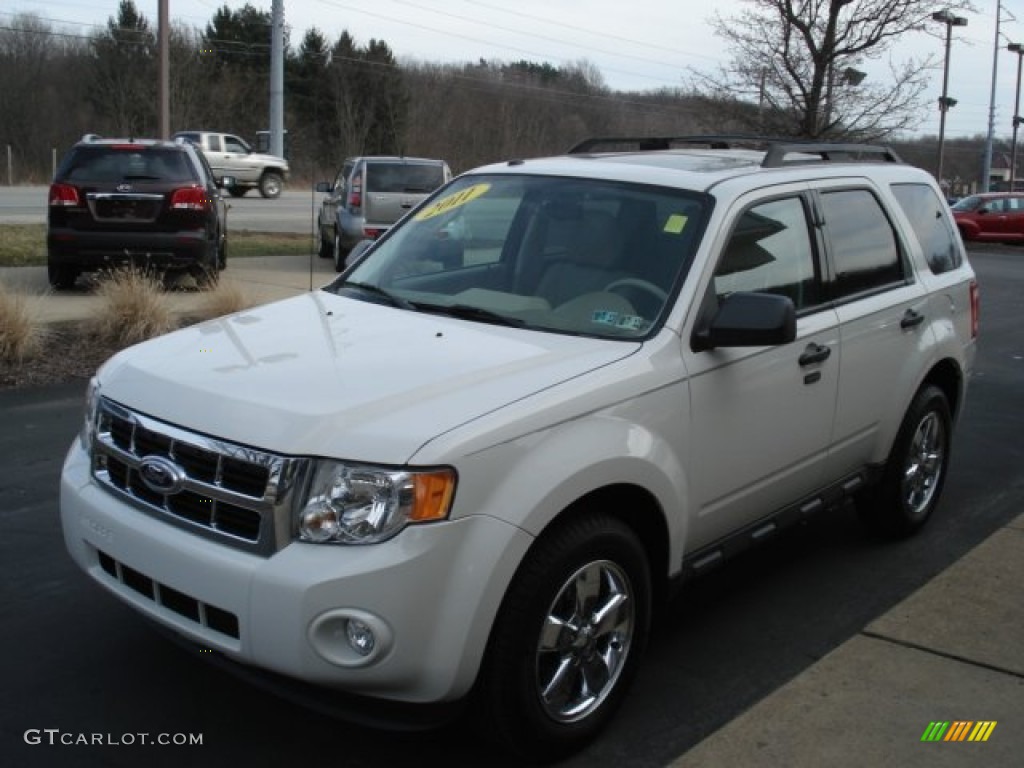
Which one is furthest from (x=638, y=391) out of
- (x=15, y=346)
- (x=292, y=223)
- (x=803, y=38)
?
(x=292, y=223)

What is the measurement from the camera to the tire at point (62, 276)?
12414 millimetres

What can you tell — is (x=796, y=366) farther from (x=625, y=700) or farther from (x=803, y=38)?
(x=803, y=38)

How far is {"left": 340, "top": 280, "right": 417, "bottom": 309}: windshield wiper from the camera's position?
4123 millimetres

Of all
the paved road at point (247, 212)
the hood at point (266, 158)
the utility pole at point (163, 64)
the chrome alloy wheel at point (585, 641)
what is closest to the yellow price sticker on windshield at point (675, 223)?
the chrome alloy wheel at point (585, 641)

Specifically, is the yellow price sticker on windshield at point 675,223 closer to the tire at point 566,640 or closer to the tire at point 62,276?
the tire at point 566,640

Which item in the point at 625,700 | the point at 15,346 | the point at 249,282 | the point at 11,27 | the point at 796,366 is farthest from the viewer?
the point at 11,27

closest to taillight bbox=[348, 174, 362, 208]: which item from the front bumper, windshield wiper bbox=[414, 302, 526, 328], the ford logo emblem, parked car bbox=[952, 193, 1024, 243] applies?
windshield wiper bbox=[414, 302, 526, 328]

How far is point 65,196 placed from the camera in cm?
1207

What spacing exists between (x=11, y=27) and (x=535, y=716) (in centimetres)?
6682

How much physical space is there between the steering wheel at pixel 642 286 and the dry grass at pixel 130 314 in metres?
6.57

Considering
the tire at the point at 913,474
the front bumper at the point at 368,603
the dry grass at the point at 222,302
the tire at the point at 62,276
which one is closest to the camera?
the front bumper at the point at 368,603

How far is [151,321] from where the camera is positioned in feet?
32.0

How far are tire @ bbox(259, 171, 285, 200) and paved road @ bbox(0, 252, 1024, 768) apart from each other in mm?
33552

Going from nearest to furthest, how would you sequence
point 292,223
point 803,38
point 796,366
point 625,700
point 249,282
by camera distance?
1. point 625,700
2. point 796,366
3. point 249,282
4. point 803,38
5. point 292,223
